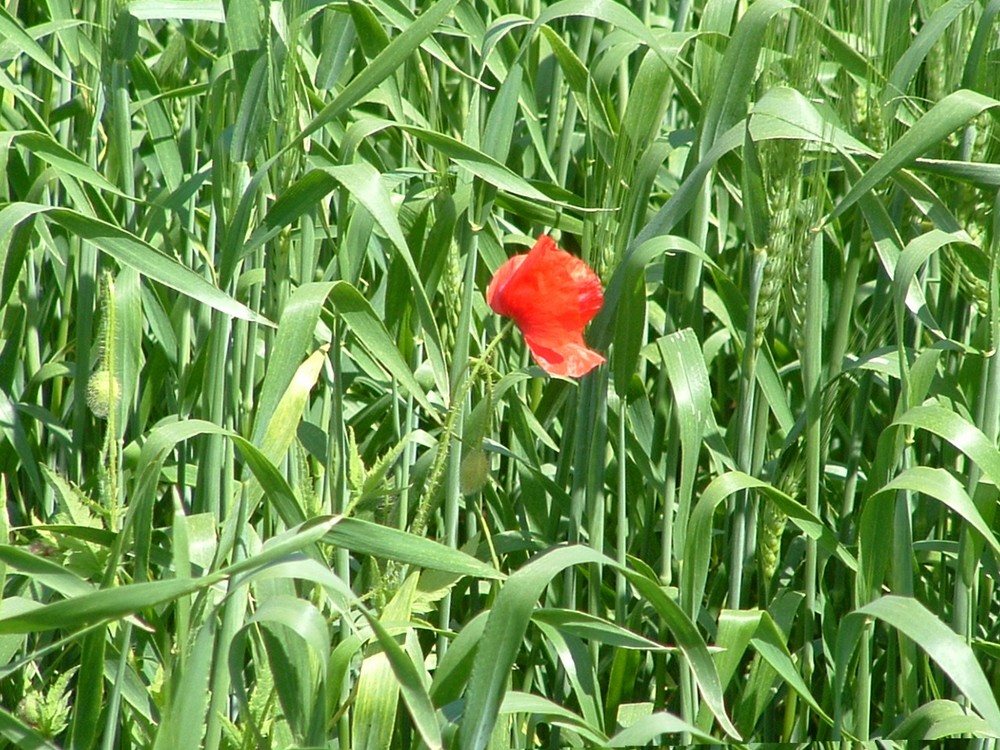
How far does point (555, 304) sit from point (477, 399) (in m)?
0.30

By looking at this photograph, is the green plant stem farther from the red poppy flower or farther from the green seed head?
the green seed head

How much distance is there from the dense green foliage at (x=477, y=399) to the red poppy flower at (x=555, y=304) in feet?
0.19

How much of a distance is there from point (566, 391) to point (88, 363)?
1.63ft

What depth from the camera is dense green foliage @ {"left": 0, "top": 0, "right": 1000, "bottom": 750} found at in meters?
0.77

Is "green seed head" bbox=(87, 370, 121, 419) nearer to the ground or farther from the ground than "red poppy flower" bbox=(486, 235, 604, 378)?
nearer to the ground

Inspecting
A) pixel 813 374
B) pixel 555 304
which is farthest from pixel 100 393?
pixel 813 374

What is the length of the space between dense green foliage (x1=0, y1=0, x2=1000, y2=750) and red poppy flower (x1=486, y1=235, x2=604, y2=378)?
57 mm

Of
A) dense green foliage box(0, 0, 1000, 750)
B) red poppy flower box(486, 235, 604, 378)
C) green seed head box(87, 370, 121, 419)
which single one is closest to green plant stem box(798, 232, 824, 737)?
dense green foliage box(0, 0, 1000, 750)

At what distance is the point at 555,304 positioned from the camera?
2.74ft

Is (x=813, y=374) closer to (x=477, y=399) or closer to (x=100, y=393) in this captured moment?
(x=477, y=399)

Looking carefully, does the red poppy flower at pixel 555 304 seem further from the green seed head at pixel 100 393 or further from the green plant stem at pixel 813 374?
the green seed head at pixel 100 393

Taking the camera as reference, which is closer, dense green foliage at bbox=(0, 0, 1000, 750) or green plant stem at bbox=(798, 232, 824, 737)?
dense green foliage at bbox=(0, 0, 1000, 750)

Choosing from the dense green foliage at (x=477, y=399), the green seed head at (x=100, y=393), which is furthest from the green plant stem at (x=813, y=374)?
the green seed head at (x=100, y=393)

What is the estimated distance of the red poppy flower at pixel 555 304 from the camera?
83 cm
